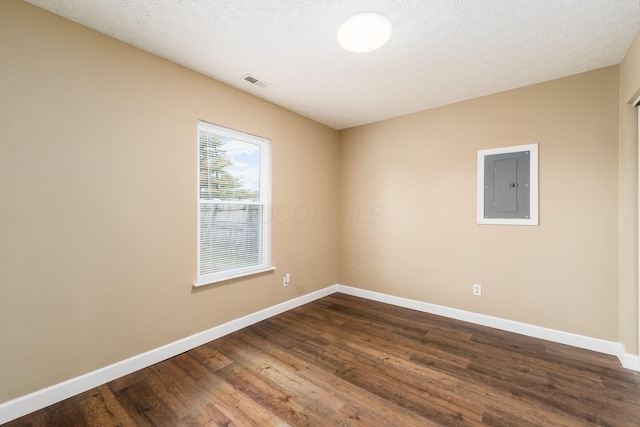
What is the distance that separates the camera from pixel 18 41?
Result: 1677mm

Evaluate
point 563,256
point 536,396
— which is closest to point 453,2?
point 563,256

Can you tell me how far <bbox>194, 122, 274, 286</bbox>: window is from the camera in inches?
106

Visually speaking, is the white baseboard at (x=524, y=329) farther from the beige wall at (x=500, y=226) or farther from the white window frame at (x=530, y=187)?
the white window frame at (x=530, y=187)

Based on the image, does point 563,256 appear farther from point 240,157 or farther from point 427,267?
point 240,157

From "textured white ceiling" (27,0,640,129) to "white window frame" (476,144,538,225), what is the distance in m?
0.65

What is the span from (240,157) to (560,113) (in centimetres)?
330

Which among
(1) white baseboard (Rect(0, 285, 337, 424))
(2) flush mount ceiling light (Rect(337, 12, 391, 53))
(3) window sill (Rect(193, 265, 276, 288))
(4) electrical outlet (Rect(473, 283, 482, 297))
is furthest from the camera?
(4) electrical outlet (Rect(473, 283, 482, 297))

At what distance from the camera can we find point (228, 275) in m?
2.87

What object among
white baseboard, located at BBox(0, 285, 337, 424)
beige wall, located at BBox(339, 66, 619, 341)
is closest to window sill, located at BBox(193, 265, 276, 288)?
white baseboard, located at BBox(0, 285, 337, 424)

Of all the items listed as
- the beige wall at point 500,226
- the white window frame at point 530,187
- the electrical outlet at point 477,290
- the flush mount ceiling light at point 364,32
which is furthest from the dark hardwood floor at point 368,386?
the flush mount ceiling light at point 364,32

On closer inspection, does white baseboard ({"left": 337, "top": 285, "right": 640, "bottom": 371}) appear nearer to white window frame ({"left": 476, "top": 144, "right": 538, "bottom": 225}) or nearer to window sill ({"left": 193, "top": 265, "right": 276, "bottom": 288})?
white window frame ({"left": 476, "top": 144, "right": 538, "bottom": 225})

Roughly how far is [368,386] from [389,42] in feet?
8.59

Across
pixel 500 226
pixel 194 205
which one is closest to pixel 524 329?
pixel 500 226

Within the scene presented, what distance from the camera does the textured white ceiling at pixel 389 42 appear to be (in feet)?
5.71
